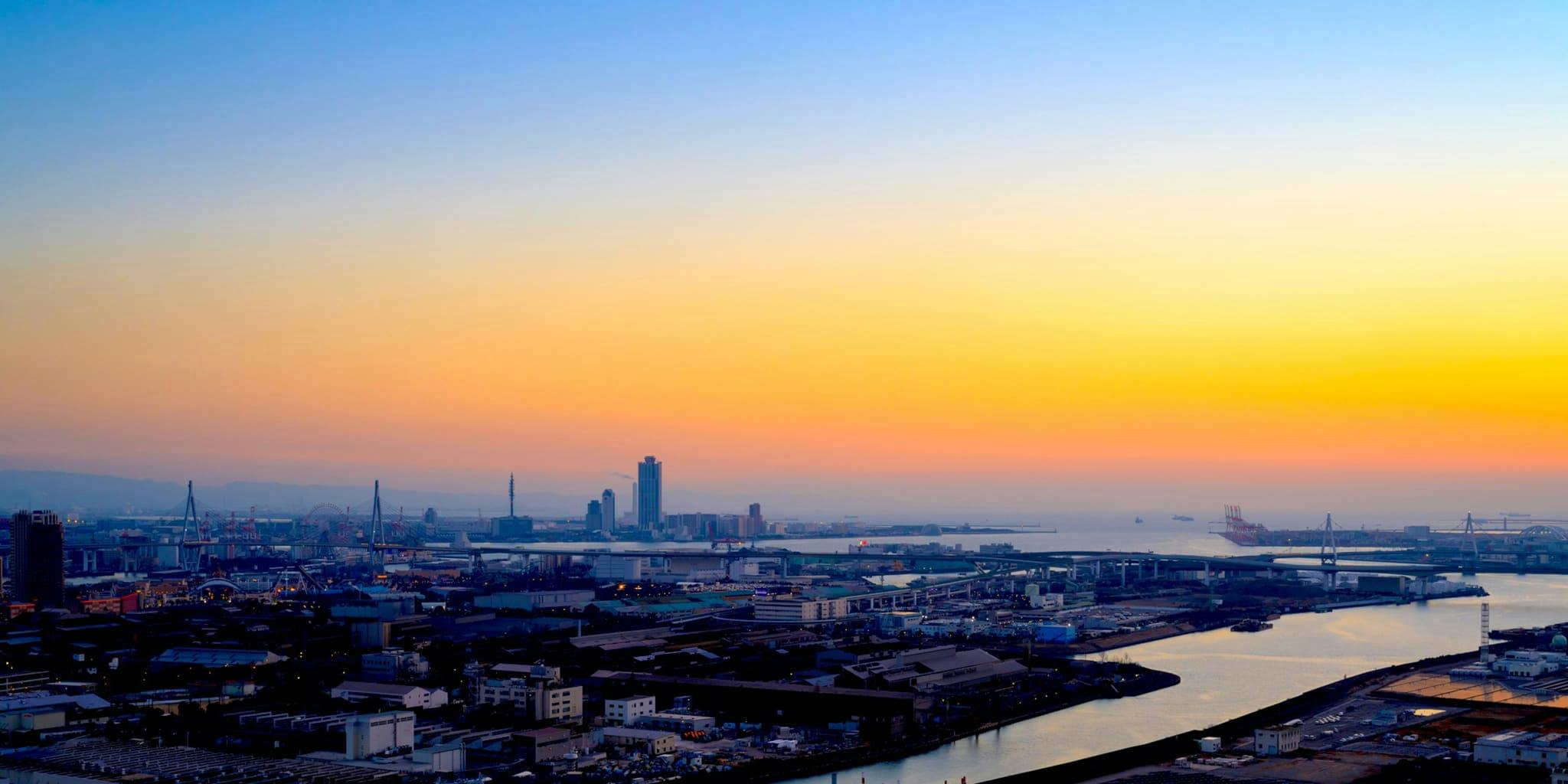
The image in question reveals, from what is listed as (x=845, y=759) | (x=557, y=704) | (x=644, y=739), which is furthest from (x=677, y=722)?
(x=845, y=759)

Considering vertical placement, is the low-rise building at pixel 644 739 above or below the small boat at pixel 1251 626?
above

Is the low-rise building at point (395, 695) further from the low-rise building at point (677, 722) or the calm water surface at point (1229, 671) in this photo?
the calm water surface at point (1229, 671)

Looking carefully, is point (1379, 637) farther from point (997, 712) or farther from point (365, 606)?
point (365, 606)

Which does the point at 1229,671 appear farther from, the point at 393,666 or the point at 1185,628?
the point at 393,666

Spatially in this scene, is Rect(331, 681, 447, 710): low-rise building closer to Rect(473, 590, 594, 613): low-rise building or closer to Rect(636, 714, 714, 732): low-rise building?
Rect(636, 714, 714, 732): low-rise building

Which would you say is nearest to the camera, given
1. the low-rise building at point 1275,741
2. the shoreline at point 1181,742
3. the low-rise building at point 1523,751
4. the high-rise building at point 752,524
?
the low-rise building at point 1523,751

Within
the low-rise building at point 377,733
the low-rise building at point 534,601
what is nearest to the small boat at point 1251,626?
the low-rise building at point 534,601

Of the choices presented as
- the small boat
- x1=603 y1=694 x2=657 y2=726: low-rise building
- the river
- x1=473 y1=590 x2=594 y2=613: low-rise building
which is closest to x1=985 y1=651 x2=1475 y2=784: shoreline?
the river

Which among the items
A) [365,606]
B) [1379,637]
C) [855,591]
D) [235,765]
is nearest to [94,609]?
[365,606]

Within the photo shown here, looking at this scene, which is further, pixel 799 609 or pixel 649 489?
pixel 649 489
